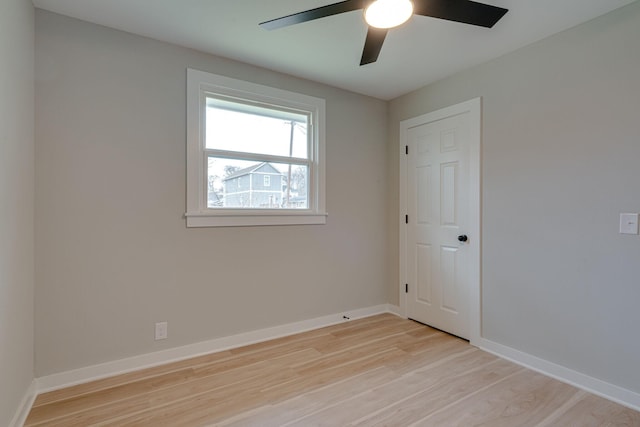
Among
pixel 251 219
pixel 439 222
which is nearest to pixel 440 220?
pixel 439 222

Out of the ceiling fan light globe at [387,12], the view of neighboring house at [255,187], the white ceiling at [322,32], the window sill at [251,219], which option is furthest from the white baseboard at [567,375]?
the ceiling fan light globe at [387,12]

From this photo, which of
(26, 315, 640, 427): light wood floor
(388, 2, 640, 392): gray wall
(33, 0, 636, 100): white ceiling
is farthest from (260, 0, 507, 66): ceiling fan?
(26, 315, 640, 427): light wood floor

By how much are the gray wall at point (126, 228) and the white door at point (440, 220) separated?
130 centimetres

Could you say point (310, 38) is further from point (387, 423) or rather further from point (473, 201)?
point (387, 423)

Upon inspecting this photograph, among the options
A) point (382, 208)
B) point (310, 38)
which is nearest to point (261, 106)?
point (310, 38)

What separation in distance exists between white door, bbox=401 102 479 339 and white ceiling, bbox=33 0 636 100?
594 millimetres

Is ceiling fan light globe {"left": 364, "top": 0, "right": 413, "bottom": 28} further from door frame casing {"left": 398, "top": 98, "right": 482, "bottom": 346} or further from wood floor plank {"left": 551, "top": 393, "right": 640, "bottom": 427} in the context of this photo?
wood floor plank {"left": 551, "top": 393, "right": 640, "bottom": 427}

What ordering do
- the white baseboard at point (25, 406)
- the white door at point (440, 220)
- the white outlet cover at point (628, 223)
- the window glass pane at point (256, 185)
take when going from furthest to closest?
the white door at point (440, 220), the window glass pane at point (256, 185), the white outlet cover at point (628, 223), the white baseboard at point (25, 406)

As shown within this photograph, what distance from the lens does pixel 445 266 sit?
3.08m

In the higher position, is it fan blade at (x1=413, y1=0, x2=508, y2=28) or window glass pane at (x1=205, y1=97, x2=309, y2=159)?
fan blade at (x1=413, y1=0, x2=508, y2=28)

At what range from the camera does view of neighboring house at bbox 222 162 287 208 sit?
9.00ft

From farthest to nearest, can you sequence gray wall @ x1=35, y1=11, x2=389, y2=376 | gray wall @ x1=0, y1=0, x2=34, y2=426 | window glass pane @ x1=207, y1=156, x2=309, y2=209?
window glass pane @ x1=207, y1=156, x2=309, y2=209
gray wall @ x1=35, y1=11, x2=389, y2=376
gray wall @ x1=0, y1=0, x2=34, y2=426

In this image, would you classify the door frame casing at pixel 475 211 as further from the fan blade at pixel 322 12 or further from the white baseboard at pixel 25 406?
the white baseboard at pixel 25 406

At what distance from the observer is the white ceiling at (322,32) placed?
77.9 inches
